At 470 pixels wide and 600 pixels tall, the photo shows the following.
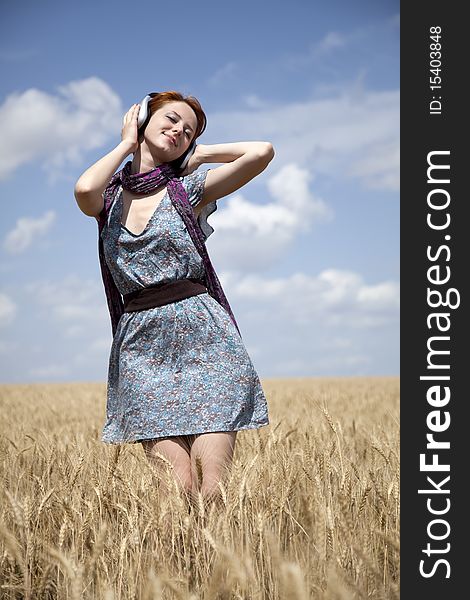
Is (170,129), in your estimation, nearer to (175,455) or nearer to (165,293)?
(165,293)

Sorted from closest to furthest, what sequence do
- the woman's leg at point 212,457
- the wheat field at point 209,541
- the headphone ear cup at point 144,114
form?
1. the wheat field at point 209,541
2. the woman's leg at point 212,457
3. the headphone ear cup at point 144,114

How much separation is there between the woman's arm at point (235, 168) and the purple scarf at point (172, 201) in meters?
0.09

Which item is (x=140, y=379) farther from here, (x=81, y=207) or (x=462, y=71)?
(x=462, y=71)

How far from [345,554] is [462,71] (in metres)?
1.25

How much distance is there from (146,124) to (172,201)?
283 mm

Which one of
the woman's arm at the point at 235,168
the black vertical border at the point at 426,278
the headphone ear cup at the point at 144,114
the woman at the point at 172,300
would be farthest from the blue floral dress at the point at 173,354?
the black vertical border at the point at 426,278

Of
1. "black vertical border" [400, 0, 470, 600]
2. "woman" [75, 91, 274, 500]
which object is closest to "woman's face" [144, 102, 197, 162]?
"woman" [75, 91, 274, 500]

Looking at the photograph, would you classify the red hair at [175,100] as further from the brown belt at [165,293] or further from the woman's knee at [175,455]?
the woman's knee at [175,455]

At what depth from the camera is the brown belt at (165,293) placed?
220 cm

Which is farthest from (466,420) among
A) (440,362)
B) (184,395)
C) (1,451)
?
(1,451)

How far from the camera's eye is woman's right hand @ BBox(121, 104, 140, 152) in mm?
2258

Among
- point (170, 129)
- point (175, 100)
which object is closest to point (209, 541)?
point (170, 129)

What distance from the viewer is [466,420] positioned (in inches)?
69.6

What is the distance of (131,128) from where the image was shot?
2273 mm
